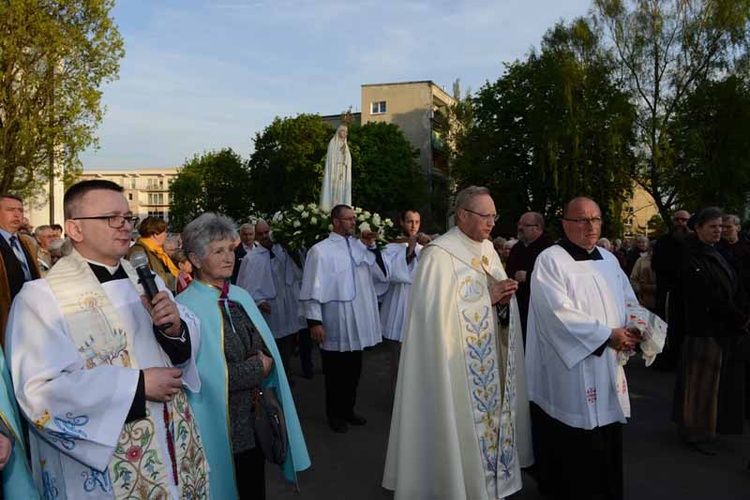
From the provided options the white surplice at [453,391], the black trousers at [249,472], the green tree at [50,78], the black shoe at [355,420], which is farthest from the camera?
the green tree at [50,78]

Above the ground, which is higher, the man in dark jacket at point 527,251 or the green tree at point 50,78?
the green tree at point 50,78

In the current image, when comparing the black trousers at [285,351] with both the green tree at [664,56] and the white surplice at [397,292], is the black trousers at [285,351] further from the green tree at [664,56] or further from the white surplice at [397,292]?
the green tree at [664,56]

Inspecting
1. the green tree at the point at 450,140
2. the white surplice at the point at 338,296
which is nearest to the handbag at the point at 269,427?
the white surplice at the point at 338,296

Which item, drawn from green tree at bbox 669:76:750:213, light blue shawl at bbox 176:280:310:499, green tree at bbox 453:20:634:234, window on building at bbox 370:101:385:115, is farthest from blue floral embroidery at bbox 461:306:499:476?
window on building at bbox 370:101:385:115

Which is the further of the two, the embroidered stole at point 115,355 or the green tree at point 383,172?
the green tree at point 383,172

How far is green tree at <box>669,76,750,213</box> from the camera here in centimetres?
2602

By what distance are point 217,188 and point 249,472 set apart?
5484 cm

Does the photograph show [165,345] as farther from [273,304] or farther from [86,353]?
[273,304]

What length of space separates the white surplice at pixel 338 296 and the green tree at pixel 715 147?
75.6 ft

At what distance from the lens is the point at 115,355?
2709mm

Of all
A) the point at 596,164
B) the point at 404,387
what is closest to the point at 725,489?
the point at 404,387

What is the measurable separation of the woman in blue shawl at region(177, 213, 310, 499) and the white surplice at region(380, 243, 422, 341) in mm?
4188

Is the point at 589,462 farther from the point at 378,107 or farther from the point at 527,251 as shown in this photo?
the point at 378,107

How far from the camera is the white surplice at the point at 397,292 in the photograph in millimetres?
7996
